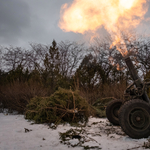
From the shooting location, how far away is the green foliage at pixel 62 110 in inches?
197

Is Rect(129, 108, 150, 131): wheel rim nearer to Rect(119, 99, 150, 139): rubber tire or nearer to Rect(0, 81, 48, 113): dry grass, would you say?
Rect(119, 99, 150, 139): rubber tire

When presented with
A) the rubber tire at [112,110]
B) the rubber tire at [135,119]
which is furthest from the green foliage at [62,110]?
the rubber tire at [135,119]

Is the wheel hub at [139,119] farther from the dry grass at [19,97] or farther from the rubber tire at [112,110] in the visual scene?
the dry grass at [19,97]

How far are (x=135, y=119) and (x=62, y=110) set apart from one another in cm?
246

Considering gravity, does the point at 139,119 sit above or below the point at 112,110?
below

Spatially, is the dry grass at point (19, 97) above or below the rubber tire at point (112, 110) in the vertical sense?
above

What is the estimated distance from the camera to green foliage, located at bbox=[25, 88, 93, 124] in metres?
4.99

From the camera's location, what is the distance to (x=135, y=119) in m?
3.57

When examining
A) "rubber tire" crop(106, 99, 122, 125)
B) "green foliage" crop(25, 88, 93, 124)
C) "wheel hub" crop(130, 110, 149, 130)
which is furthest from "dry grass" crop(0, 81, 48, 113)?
"wheel hub" crop(130, 110, 149, 130)

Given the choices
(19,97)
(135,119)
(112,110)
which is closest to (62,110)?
(112,110)

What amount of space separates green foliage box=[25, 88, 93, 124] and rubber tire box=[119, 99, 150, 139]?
2.00 m

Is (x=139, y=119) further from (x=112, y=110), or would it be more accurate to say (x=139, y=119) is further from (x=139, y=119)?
(x=112, y=110)

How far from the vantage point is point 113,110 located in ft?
16.4

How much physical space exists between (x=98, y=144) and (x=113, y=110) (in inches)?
85.0
